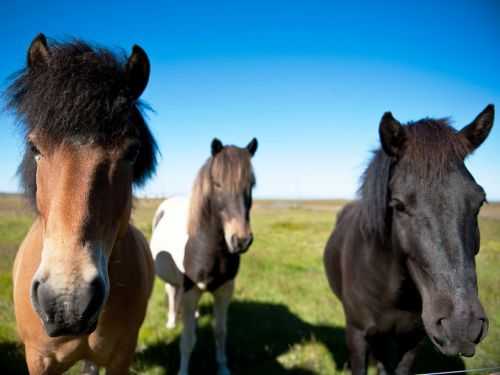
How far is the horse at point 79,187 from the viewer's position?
4.36 ft

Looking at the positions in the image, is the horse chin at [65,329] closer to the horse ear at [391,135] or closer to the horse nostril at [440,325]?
the horse nostril at [440,325]

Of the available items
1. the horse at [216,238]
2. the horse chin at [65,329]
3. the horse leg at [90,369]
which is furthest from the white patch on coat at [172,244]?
the horse chin at [65,329]

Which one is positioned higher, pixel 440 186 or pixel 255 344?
pixel 440 186

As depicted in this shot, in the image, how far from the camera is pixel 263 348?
175 inches

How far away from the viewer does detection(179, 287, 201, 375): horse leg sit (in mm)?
3740

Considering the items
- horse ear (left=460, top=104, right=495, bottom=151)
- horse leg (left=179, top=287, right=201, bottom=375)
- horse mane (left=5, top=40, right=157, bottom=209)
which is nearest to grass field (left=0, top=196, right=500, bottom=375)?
horse leg (left=179, top=287, right=201, bottom=375)

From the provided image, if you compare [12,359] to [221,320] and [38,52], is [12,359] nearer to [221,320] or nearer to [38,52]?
[221,320]

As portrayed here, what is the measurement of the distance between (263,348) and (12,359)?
130 inches

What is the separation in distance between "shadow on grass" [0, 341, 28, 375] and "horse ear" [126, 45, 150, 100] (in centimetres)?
371

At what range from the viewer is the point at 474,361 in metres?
4.14

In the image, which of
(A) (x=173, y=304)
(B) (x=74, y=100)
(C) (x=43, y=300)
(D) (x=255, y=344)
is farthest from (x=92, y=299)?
(A) (x=173, y=304)

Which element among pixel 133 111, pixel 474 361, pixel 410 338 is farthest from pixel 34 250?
pixel 474 361

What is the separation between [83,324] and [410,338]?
8.92 feet

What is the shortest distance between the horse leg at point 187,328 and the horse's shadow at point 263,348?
308 millimetres
